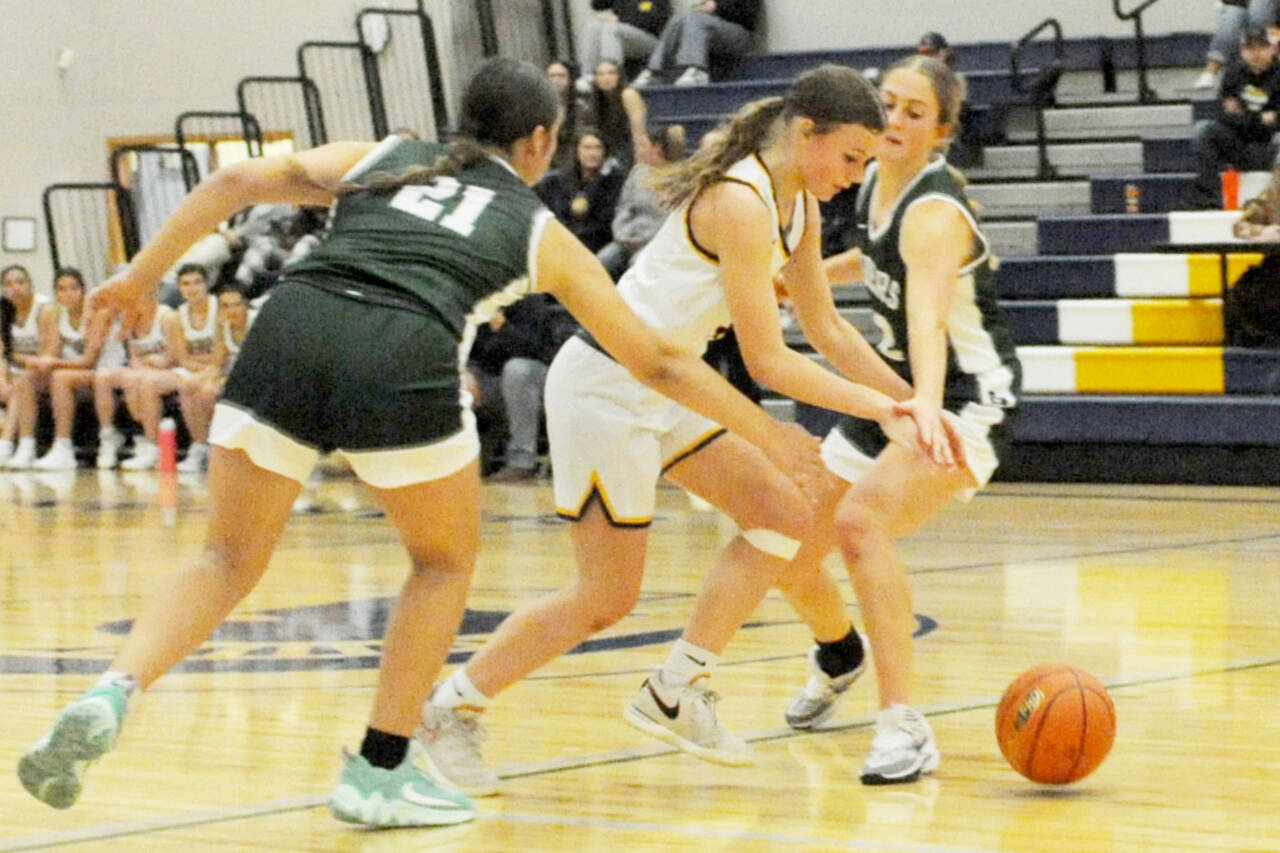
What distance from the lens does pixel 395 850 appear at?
363cm

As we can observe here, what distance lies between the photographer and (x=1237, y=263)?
11.7 metres

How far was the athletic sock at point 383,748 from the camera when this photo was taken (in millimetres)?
3750

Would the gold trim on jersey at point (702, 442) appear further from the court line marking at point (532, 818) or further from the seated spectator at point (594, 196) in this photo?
the seated spectator at point (594, 196)

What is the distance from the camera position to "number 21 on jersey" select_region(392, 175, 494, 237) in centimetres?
371

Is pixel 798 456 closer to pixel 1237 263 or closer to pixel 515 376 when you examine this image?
pixel 1237 263

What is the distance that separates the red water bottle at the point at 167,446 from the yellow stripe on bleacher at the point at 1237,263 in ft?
21.6

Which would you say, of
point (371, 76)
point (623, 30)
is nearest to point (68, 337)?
point (371, 76)

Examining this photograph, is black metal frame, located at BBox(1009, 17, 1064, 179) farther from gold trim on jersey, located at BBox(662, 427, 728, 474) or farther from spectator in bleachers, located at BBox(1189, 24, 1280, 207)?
gold trim on jersey, located at BBox(662, 427, 728, 474)

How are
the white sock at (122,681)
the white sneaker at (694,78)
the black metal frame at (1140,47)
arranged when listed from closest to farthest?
the white sock at (122,681), the black metal frame at (1140,47), the white sneaker at (694,78)

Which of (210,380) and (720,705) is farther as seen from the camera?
(210,380)

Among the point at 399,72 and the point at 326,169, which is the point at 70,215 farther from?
the point at 326,169

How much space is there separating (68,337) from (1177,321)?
7.54m

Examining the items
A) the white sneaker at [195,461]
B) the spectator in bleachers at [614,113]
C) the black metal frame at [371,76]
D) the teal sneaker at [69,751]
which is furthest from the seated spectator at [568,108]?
A: the teal sneaker at [69,751]

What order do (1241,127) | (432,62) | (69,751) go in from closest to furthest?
(69,751)
(1241,127)
(432,62)
